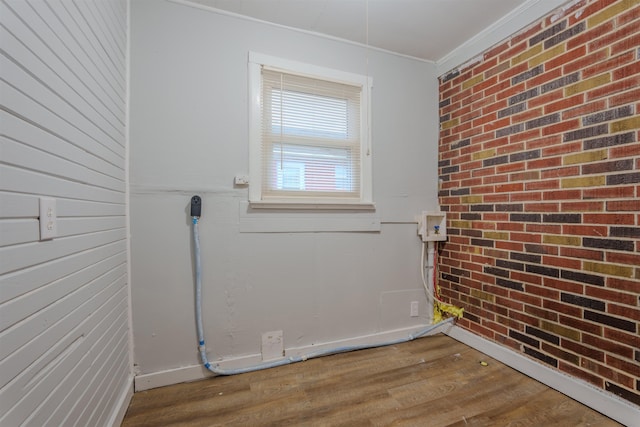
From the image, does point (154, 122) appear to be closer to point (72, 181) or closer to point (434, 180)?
point (72, 181)

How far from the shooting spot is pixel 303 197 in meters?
2.06

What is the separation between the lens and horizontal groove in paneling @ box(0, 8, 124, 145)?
69 cm

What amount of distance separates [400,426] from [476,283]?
1.28m

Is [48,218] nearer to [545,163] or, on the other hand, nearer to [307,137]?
[307,137]

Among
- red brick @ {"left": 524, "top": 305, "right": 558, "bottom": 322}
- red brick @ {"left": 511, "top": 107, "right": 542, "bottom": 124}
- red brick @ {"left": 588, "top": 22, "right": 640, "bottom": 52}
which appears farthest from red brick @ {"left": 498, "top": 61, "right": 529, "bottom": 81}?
red brick @ {"left": 524, "top": 305, "right": 558, "bottom": 322}

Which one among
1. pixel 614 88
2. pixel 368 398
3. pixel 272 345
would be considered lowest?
pixel 368 398

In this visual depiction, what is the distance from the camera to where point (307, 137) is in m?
2.07

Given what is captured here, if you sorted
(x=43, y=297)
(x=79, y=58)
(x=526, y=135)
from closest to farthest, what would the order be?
(x=43, y=297), (x=79, y=58), (x=526, y=135)

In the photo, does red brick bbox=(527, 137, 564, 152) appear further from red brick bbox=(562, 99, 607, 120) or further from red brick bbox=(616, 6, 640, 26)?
red brick bbox=(616, 6, 640, 26)

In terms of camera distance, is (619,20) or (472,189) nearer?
(619,20)

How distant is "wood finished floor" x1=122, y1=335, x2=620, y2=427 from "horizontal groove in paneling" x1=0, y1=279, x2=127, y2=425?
662mm

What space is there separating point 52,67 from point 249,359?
1829mm

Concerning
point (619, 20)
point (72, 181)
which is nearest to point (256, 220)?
point (72, 181)

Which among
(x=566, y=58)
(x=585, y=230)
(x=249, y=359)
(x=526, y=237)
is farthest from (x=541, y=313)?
(x=249, y=359)
